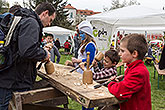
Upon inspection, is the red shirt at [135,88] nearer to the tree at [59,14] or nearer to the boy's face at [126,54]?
the boy's face at [126,54]

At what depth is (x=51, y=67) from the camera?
274 centimetres

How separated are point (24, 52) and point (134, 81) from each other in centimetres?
109

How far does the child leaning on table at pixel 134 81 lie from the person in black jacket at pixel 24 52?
2.89ft

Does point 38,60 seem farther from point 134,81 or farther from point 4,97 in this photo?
point 134,81

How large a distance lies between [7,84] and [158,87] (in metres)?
5.29

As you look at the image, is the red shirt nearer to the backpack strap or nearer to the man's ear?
the man's ear

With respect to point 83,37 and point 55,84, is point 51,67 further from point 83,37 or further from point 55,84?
point 83,37

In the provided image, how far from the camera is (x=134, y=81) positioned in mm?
1564

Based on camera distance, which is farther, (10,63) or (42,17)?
(42,17)

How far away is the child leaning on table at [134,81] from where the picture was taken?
157 centimetres

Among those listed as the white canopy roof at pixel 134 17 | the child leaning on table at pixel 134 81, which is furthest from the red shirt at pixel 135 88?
the white canopy roof at pixel 134 17

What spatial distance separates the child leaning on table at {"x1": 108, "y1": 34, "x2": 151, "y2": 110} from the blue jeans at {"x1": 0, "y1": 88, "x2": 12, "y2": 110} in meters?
1.15

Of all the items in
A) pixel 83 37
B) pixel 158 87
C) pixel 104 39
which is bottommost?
pixel 158 87

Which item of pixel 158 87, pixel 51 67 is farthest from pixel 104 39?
pixel 51 67
